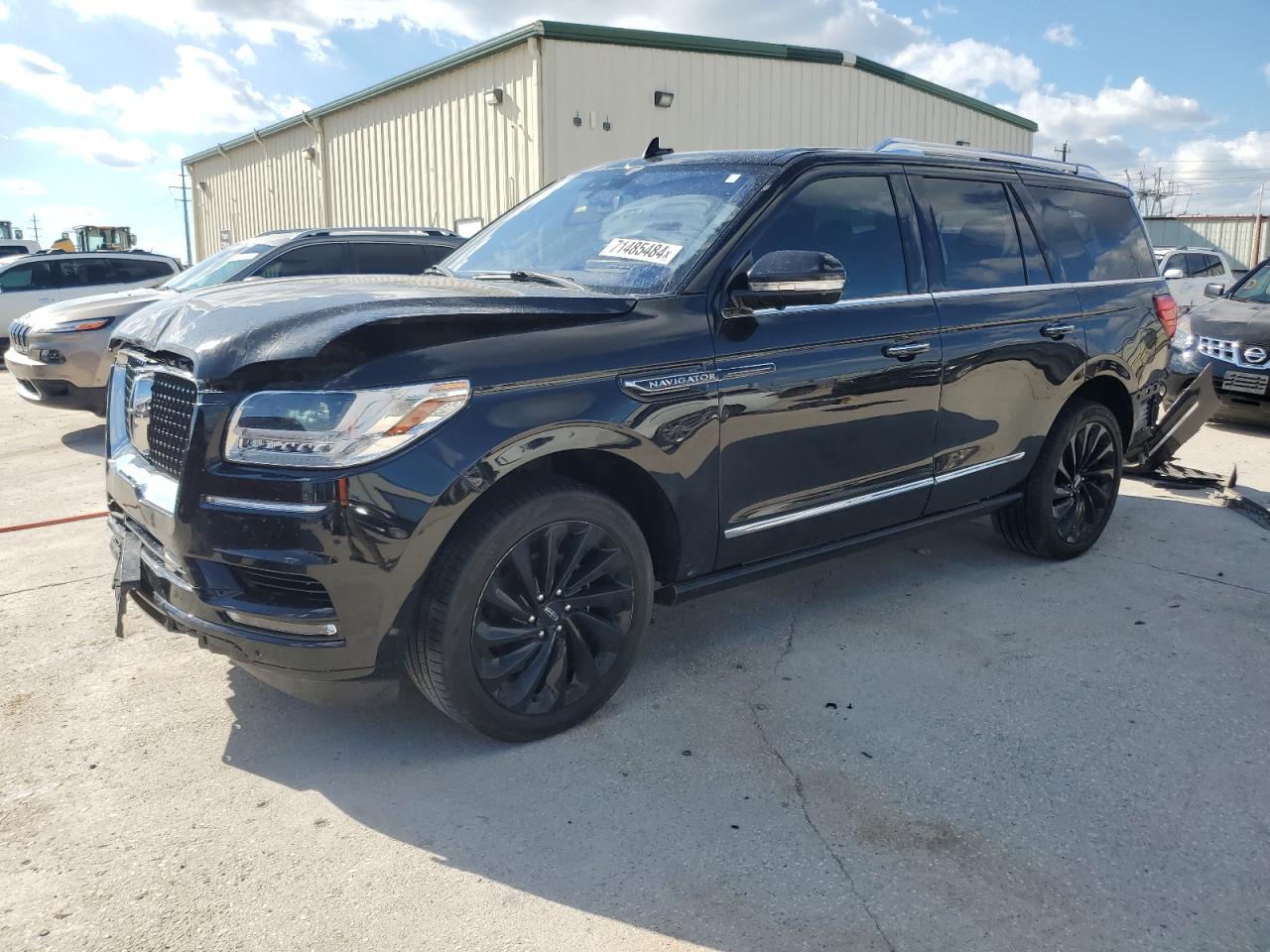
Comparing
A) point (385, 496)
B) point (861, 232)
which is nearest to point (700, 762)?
point (385, 496)

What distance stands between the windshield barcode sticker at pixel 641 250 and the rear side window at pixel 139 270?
11514 mm

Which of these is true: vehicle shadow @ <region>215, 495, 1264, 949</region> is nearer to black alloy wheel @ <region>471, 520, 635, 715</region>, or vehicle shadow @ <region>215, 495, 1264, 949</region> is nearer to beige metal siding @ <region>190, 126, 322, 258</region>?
black alloy wheel @ <region>471, 520, 635, 715</region>

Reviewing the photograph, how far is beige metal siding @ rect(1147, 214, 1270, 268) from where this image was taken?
33.9 metres

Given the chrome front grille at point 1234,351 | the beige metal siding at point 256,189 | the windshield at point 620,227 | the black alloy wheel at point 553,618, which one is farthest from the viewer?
the beige metal siding at point 256,189

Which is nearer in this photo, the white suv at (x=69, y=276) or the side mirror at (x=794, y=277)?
the side mirror at (x=794, y=277)

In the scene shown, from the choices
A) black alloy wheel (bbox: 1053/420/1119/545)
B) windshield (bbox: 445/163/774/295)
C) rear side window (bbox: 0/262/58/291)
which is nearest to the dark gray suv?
windshield (bbox: 445/163/774/295)

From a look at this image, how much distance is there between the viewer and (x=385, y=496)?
8.60 ft

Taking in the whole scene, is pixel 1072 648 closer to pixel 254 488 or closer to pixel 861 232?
pixel 861 232

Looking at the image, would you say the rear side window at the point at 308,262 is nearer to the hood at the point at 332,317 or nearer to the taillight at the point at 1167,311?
the hood at the point at 332,317

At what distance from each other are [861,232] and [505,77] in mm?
12669

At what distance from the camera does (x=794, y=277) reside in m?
3.21

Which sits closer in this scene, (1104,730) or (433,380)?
(433,380)

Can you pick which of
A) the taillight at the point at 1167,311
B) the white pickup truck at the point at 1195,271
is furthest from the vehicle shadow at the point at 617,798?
the white pickup truck at the point at 1195,271

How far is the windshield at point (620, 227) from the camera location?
3469 mm
